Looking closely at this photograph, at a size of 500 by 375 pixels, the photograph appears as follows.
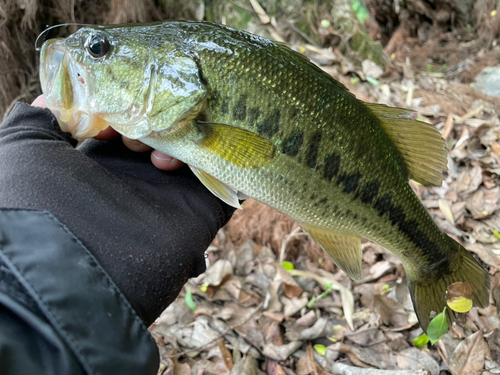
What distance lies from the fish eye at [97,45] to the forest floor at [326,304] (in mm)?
1711

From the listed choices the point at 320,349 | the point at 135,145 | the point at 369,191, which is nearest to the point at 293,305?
the point at 320,349

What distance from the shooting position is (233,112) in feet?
4.57

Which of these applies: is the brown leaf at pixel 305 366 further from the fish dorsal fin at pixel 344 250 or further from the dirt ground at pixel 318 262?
the fish dorsal fin at pixel 344 250

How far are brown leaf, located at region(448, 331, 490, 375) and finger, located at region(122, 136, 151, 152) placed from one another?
1997 millimetres

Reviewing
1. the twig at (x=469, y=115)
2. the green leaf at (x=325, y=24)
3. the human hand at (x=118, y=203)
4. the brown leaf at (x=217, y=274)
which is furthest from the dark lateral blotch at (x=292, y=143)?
the green leaf at (x=325, y=24)

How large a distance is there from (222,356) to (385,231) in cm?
126

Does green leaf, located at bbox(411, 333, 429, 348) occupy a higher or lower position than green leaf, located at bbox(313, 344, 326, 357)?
higher

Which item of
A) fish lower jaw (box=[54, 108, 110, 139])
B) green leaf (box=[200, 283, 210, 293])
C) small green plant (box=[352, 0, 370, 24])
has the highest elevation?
small green plant (box=[352, 0, 370, 24])

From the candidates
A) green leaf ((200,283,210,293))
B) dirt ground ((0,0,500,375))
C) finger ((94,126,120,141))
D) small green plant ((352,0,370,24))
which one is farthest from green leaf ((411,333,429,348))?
small green plant ((352,0,370,24))

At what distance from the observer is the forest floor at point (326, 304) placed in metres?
2.07

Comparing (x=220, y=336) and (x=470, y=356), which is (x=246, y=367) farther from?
(x=470, y=356)

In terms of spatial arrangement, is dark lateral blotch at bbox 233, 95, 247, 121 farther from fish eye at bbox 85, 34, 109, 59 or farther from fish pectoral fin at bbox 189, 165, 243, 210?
fish eye at bbox 85, 34, 109, 59

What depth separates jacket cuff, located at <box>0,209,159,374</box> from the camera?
1021 mm

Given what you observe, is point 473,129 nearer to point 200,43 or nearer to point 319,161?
point 319,161
